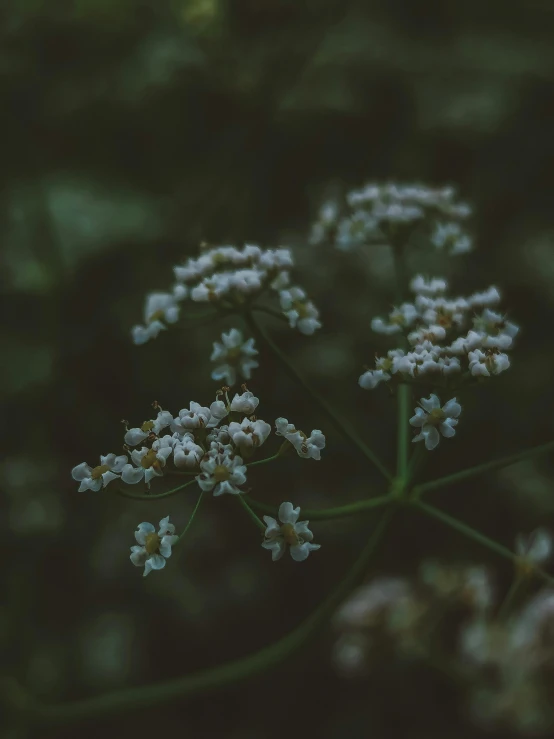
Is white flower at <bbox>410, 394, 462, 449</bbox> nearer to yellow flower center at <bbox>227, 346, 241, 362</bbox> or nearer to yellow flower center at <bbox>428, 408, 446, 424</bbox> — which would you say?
yellow flower center at <bbox>428, 408, 446, 424</bbox>

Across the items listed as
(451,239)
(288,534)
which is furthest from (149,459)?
(451,239)

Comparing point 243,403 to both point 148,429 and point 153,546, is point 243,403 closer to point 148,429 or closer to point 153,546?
point 148,429

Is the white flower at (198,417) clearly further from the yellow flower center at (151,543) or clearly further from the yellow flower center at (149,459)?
the yellow flower center at (151,543)

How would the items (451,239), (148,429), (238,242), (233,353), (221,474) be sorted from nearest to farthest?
1. (221,474)
2. (148,429)
3. (233,353)
4. (451,239)
5. (238,242)

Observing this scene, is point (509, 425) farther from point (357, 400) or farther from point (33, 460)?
point (33, 460)

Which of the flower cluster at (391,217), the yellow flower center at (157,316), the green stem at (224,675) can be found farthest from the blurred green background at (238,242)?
the flower cluster at (391,217)

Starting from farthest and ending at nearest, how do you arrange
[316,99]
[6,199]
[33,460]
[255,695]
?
1. [316,99]
2. [6,199]
3. [33,460]
4. [255,695]

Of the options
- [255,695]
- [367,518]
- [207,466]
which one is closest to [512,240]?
[367,518]
